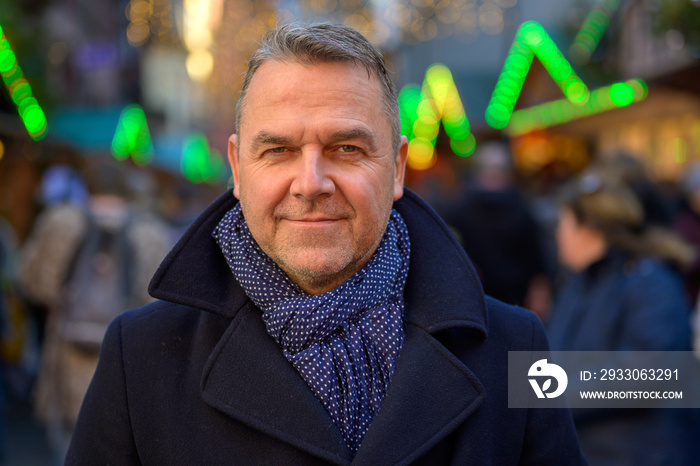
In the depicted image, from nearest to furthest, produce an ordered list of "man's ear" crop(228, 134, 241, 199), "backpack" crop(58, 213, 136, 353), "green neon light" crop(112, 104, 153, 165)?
"man's ear" crop(228, 134, 241, 199) → "backpack" crop(58, 213, 136, 353) → "green neon light" crop(112, 104, 153, 165)

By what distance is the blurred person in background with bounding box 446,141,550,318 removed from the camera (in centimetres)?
585

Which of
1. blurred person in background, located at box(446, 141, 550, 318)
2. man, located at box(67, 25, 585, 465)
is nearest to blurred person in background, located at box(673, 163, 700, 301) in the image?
blurred person in background, located at box(446, 141, 550, 318)

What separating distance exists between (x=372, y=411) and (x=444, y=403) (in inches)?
7.7

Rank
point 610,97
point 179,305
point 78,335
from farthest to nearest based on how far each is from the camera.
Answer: point 610,97, point 78,335, point 179,305

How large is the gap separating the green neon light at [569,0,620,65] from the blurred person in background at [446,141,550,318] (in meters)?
10.9

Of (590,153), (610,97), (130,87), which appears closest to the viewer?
(610,97)

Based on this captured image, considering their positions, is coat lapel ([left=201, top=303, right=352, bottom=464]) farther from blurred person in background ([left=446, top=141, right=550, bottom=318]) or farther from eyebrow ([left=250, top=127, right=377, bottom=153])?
blurred person in background ([left=446, top=141, right=550, bottom=318])

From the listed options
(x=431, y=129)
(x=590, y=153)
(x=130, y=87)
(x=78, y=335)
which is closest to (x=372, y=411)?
(x=78, y=335)

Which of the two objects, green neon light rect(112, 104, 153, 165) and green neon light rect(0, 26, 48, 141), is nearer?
green neon light rect(0, 26, 48, 141)

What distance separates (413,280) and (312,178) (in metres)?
0.54

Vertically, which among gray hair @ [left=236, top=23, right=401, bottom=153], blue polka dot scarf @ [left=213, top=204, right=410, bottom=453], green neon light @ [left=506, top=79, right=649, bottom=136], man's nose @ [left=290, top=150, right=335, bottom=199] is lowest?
blue polka dot scarf @ [left=213, top=204, right=410, bottom=453]

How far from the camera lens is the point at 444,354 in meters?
1.95

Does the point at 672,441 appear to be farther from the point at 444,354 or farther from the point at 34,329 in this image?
the point at 34,329

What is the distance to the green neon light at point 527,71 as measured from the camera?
1273 centimetres
